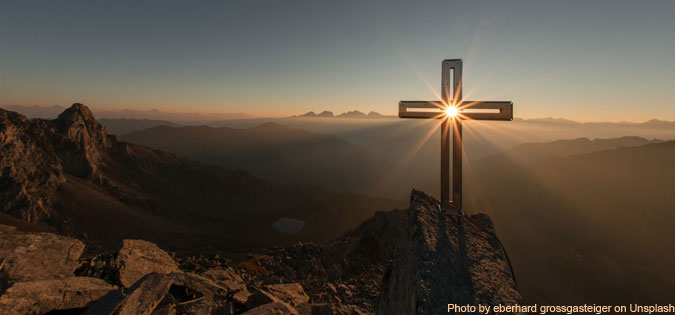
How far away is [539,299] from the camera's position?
24172 mm

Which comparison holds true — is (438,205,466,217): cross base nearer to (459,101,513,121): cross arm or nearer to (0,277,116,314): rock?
A: (459,101,513,121): cross arm

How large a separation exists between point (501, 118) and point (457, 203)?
1.13m

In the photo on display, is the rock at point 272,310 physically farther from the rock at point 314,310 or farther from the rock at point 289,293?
the rock at point 289,293

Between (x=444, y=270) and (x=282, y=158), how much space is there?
6233 inches

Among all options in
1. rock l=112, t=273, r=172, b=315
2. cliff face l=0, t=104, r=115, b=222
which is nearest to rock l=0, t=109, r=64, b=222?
cliff face l=0, t=104, r=115, b=222

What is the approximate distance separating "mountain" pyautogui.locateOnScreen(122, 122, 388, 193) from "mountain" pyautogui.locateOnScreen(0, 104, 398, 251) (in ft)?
161

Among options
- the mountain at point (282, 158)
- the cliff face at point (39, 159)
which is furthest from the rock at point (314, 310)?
the mountain at point (282, 158)

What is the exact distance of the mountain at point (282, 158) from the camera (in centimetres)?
12588

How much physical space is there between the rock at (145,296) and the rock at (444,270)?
11.8 ft

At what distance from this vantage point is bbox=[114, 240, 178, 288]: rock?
5680 millimetres

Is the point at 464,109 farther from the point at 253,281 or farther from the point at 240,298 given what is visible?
the point at 253,281

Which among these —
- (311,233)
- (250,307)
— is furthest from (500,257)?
(311,233)

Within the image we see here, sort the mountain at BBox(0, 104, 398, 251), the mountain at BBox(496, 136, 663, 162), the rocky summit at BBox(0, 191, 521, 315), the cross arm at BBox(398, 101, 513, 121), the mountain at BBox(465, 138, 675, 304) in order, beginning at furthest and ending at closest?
the mountain at BBox(496, 136, 663, 162) < the mountain at BBox(0, 104, 398, 251) < the mountain at BBox(465, 138, 675, 304) < the cross arm at BBox(398, 101, 513, 121) < the rocky summit at BBox(0, 191, 521, 315)

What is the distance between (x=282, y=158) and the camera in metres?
157
